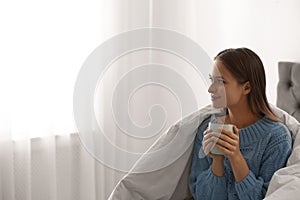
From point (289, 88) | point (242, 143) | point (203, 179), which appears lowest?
point (203, 179)

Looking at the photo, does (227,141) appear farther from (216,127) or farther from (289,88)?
(289,88)

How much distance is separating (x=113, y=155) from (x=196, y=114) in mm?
365

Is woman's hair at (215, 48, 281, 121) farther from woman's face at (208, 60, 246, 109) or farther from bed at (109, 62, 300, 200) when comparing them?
bed at (109, 62, 300, 200)

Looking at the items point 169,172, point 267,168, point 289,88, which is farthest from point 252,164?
point 289,88

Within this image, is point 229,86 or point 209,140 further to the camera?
point 229,86

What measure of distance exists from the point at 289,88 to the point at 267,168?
60 cm

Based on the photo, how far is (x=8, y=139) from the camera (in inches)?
86.4

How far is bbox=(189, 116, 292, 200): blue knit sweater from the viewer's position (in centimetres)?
155

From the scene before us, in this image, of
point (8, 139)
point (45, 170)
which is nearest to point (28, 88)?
point (8, 139)

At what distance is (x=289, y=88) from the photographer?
2.08 m

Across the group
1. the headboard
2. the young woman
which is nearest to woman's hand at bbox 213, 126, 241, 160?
the young woman

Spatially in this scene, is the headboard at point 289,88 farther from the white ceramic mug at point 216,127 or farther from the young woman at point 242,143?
the white ceramic mug at point 216,127

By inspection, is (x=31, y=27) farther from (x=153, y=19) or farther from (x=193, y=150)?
(x=193, y=150)

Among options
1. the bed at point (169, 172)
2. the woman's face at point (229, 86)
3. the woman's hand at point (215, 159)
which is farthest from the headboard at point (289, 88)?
the woman's hand at point (215, 159)
